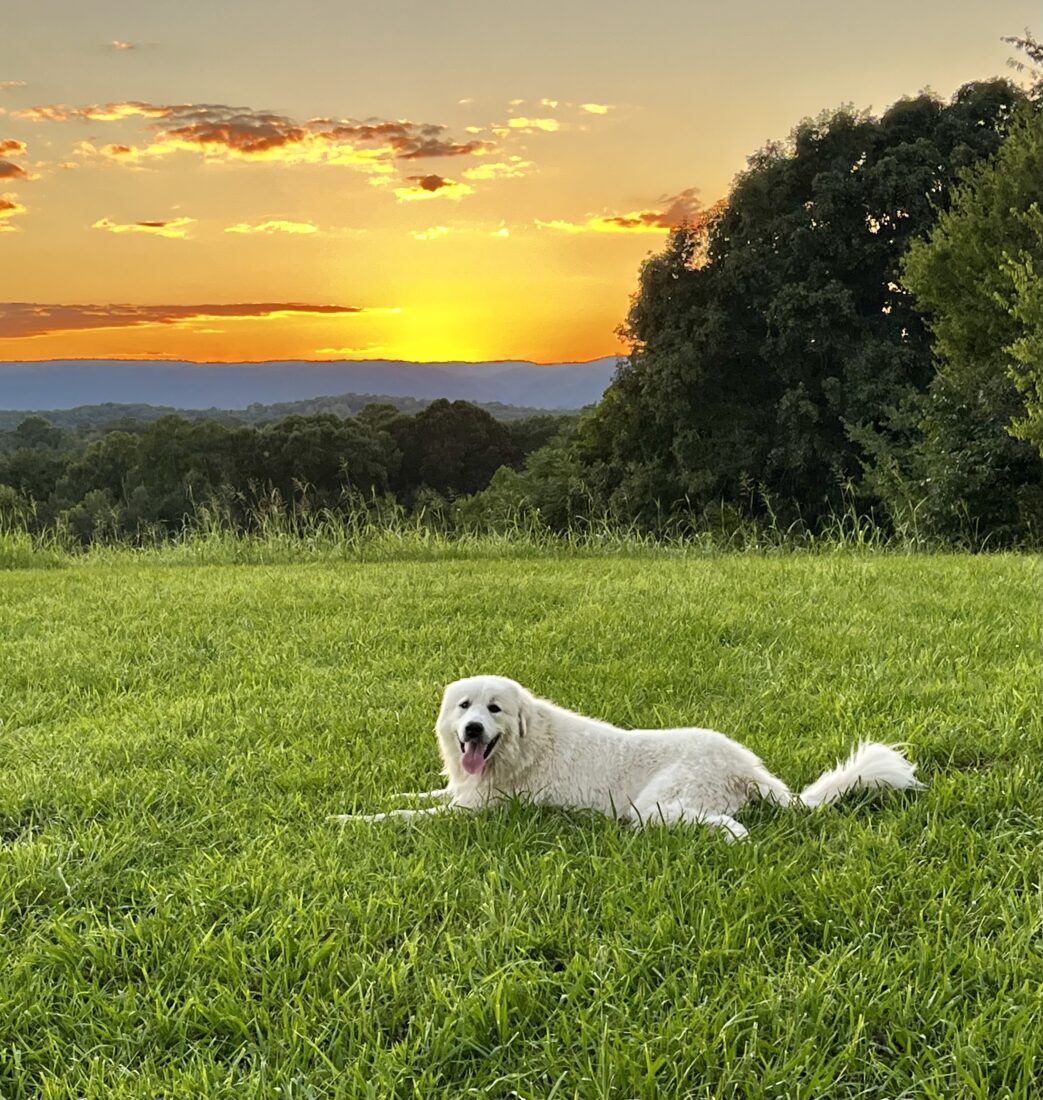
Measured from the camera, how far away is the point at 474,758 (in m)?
2.99

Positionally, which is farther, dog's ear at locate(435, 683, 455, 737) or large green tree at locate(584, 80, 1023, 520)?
large green tree at locate(584, 80, 1023, 520)

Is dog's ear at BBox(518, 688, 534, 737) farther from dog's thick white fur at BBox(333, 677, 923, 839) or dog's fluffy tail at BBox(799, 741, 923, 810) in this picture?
dog's fluffy tail at BBox(799, 741, 923, 810)

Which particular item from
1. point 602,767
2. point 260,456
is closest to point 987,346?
point 602,767

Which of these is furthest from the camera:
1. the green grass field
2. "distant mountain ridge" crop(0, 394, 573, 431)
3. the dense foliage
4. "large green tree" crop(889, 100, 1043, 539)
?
"distant mountain ridge" crop(0, 394, 573, 431)

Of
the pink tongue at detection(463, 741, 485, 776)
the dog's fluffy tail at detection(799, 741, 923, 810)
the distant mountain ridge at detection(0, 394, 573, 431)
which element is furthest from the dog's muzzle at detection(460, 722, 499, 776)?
the distant mountain ridge at detection(0, 394, 573, 431)

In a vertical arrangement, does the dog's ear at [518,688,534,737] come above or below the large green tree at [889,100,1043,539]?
below

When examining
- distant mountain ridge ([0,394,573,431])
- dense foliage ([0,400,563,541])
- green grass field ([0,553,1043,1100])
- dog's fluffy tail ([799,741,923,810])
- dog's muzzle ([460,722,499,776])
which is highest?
distant mountain ridge ([0,394,573,431])

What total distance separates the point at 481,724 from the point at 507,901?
0.71 meters

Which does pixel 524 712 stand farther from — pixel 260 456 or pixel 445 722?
pixel 260 456

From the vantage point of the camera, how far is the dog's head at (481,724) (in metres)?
2.98

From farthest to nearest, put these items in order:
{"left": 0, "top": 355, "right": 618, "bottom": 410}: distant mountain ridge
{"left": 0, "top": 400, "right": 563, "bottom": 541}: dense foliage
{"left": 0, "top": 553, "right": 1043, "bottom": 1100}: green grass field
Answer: {"left": 0, "top": 400, "right": 563, "bottom": 541}: dense foliage, {"left": 0, "top": 355, "right": 618, "bottom": 410}: distant mountain ridge, {"left": 0, "top": 553, "right": 1043, "bottom": 1100}: green grass field

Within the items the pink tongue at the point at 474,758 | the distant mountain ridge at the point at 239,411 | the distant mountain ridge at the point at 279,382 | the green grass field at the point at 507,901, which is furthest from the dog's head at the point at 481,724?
the distant mountain ridge at the point at 239,411

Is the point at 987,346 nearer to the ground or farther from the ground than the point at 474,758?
farther from the ground

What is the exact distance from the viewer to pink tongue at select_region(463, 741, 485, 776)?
2992 mm
